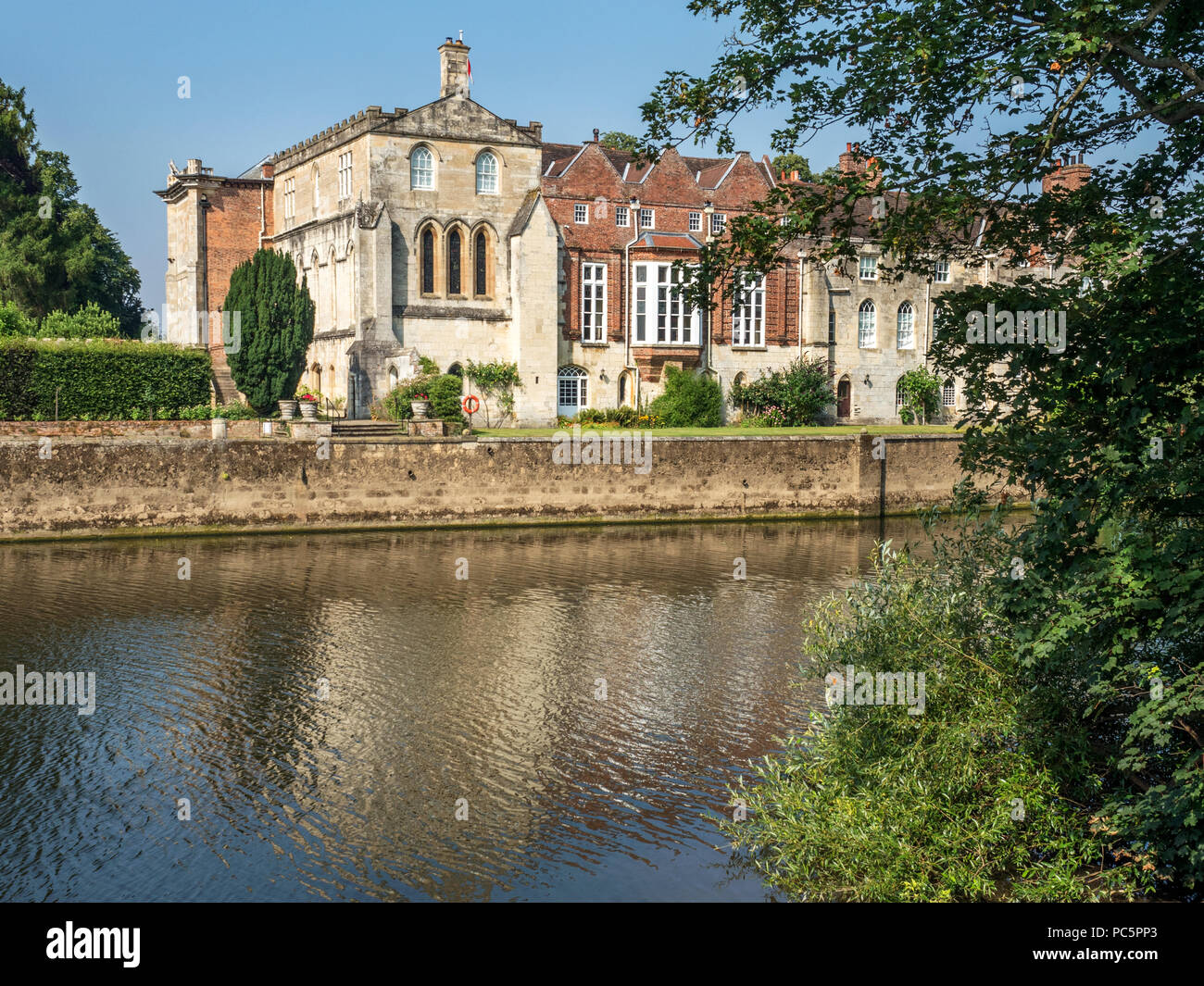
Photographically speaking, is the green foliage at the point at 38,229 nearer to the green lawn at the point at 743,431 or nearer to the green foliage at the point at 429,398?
the green foliage at the point at 429,398

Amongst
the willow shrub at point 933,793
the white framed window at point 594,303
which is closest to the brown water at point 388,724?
the willow shrub at point 933,793

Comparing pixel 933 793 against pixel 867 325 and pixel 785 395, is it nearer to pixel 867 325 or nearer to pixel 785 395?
pixel 785 395

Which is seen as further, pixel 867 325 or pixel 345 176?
pixel 867 325

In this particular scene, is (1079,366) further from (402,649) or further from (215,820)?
(402,649)

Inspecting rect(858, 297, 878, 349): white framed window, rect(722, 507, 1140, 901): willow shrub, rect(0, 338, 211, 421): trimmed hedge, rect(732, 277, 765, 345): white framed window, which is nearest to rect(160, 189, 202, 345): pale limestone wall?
rect(0, 338, 211, 421): trimmed hedge

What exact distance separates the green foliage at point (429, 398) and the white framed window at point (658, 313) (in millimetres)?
9043

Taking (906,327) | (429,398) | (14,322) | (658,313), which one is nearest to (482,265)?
(658,313)

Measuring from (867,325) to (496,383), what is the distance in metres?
18.3

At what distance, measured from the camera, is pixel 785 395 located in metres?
48.1

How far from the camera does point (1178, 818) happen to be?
8.49 m

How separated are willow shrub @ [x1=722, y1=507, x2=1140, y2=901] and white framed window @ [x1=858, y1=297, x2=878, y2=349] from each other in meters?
41.4

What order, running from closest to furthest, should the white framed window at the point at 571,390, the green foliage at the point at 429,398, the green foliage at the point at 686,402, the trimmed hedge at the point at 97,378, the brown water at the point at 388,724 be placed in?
the brown water at the point at 388,724
the trimmed hedge at the point at 97,378
the green foliage at the point at 429,398
the green foliage at the point at 686,402
the white framed window at the point at 571,390

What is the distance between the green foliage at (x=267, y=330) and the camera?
41.4 m

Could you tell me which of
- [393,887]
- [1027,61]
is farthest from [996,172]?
[393,887]
